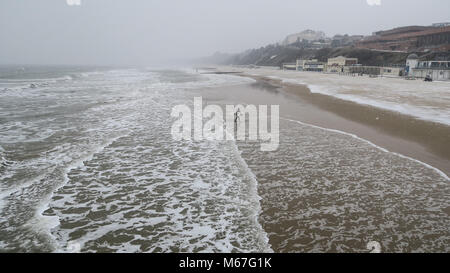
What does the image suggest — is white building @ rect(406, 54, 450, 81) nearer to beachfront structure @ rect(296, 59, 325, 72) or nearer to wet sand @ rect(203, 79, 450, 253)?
beachfront structure @ rect(296, 59, 325, 72)

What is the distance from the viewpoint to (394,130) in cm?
1377

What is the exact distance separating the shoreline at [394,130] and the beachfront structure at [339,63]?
74355 millimetres

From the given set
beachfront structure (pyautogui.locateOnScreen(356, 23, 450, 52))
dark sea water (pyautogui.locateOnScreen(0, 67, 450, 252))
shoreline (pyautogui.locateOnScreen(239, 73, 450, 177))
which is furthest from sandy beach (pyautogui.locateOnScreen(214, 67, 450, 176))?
beachfront structure (pyautogui.locateOnScreen(356, 23, 450, 52))

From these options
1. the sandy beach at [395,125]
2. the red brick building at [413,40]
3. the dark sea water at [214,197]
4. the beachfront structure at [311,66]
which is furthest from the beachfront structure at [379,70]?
the dark sea water at [214,197]

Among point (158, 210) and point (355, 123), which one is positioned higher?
point (355, 123)

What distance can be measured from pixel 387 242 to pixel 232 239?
303 cm

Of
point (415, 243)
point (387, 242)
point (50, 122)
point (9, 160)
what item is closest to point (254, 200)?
point (387, 242)

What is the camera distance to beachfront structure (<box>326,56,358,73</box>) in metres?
87.4

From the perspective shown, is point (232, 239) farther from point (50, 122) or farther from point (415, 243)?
point (50, 122)

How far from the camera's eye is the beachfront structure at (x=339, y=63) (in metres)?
87.4

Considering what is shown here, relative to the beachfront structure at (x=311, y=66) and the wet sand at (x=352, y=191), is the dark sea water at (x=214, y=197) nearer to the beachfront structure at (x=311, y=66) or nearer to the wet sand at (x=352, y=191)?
the wet sand at (x=352, y=191)

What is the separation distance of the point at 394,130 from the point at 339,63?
8396cm
